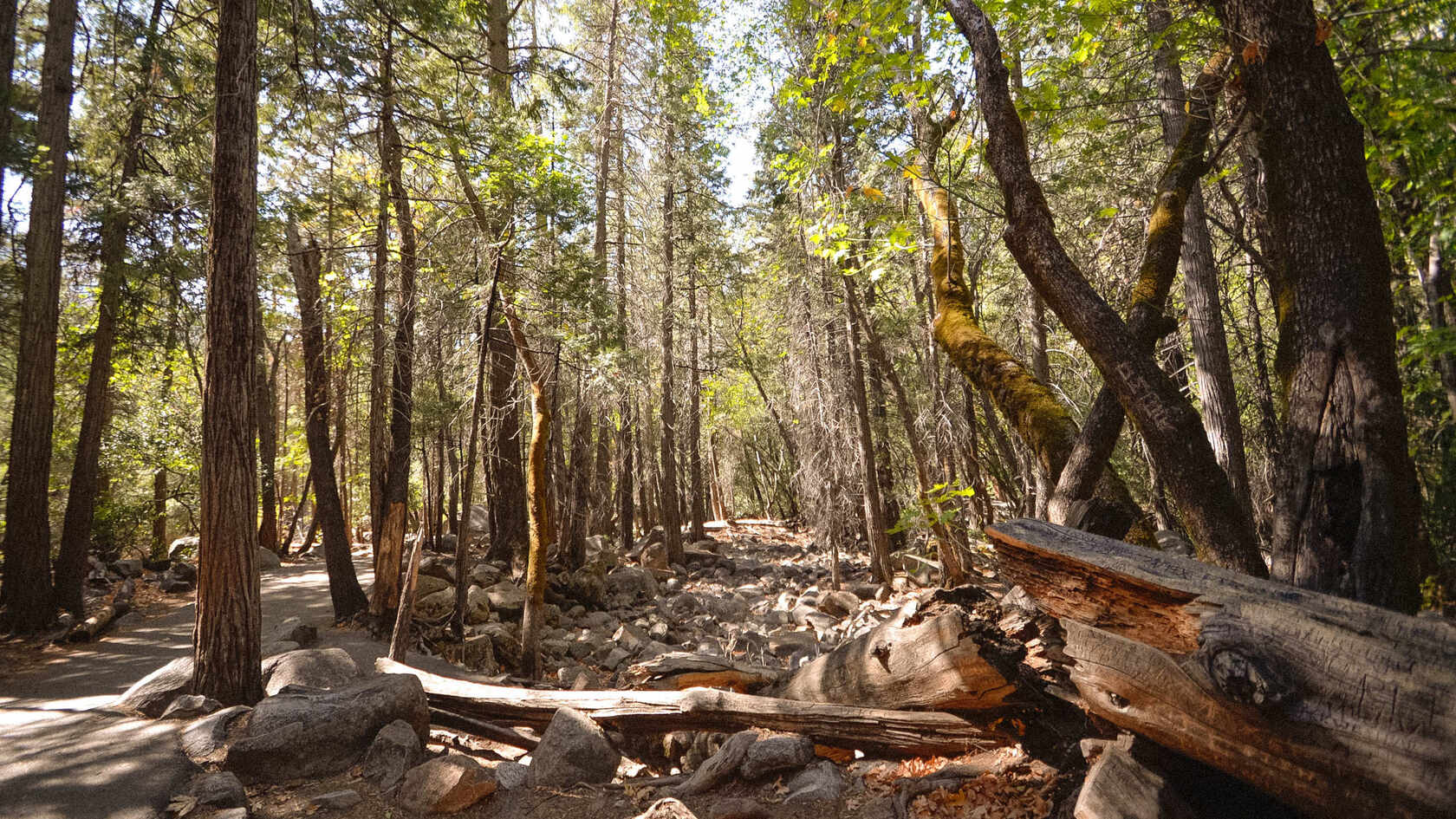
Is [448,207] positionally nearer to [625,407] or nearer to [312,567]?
[625,407]

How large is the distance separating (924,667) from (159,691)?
6.00 meters

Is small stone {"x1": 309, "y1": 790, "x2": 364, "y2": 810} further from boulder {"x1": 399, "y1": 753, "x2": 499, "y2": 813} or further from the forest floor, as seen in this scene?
boulder {"x1": 399, "y1": 753, "x2": 499, "y2": 813}

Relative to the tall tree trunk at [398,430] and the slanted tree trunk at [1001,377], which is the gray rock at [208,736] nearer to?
the tall tree trunk at [398,430]

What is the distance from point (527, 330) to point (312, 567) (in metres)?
11.4

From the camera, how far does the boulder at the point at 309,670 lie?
19.9 ft

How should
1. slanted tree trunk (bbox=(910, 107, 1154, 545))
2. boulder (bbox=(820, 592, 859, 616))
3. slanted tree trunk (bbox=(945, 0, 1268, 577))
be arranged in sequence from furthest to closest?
boulder (bbox=(820, 592, 859, 616)) → slanted tree trunk (bbox=(910, 107, 1154, 545)) → slanted tree trunk (bbox=(945, 0, 1268, 577))

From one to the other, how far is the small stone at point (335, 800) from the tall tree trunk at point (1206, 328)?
829cm

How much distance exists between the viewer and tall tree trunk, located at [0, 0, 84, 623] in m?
8.87

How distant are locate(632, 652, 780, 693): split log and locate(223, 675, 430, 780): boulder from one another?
72.0 inches

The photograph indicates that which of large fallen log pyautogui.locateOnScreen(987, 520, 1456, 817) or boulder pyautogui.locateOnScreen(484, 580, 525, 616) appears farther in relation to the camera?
boulder pyautogui.locateOnScreen(484, 580, 525, 616)

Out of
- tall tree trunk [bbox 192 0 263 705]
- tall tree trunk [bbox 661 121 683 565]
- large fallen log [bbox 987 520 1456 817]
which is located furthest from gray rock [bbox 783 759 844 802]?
tall tree trunk [bbox 661 121 683 565]

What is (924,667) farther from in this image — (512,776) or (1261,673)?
(512,776)

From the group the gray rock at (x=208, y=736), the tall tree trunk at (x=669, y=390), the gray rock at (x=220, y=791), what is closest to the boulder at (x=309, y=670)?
the gray rock at (x=208, y=736)

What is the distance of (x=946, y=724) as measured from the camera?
407 cm
